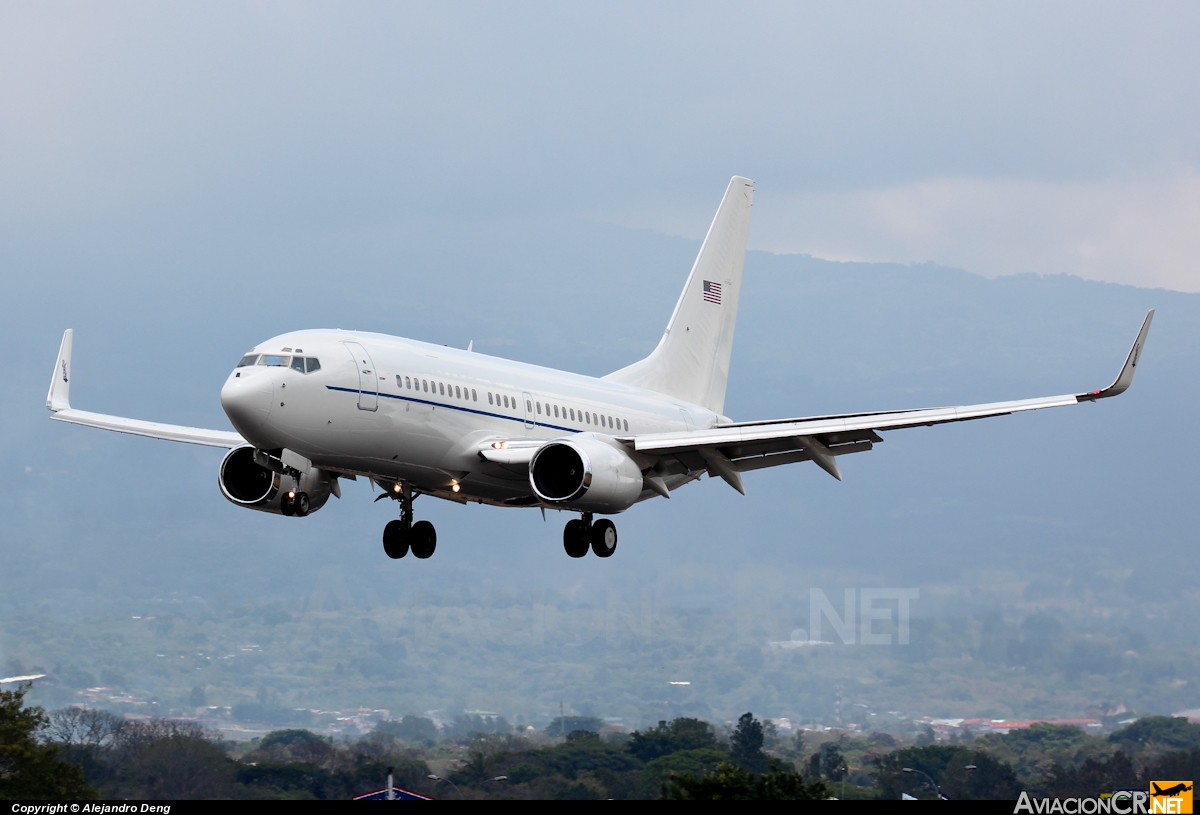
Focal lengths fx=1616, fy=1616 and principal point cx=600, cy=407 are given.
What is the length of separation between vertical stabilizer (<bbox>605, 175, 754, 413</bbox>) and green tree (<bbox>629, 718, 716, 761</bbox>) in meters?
30.8

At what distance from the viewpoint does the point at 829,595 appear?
13025 centimetres

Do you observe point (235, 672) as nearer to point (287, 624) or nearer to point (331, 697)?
point (331, 697)

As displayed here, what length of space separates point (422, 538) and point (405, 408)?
709 centimetres

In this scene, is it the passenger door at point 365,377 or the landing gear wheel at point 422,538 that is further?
the landing gear wheel at point 422,538

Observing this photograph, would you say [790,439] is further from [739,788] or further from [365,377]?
[739,788]

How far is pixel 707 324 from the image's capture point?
189ft

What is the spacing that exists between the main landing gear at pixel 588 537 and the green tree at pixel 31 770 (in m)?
29.6

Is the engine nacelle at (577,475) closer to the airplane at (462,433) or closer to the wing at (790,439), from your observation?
the airplane at (462,433)

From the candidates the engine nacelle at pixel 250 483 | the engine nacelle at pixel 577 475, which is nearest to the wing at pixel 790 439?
the engine nacelle at pixel 577 475

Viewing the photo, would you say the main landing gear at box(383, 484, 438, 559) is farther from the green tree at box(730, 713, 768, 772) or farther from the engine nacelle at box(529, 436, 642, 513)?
the green tree at box(730, 713, 768, 772)

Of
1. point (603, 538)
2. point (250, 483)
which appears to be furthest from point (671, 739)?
point (250, 483)

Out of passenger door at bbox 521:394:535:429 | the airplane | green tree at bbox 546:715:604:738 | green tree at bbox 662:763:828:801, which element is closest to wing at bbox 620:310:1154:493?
the airplane

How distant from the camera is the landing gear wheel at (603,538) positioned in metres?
45.3

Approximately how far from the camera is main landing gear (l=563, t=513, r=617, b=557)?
149ft
